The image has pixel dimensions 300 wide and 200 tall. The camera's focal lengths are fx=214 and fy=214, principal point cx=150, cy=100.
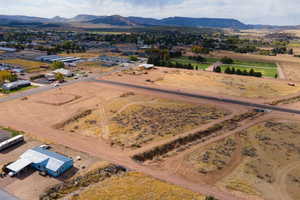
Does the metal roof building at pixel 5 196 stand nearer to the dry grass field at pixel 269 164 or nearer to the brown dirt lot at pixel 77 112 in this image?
the brown dirt lot at pixel 77 112

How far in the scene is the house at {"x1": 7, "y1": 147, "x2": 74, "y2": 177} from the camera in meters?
34.2

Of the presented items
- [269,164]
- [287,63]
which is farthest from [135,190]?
[287,63]

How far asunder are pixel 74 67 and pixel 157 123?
244 ft

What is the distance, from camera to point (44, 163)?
1378 inches

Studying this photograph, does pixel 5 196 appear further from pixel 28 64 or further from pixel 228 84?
pixel 28 64

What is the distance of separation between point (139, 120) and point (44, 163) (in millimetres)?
24330

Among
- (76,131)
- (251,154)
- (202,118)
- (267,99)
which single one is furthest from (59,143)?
(267,99)

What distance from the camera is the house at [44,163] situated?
1345 inches

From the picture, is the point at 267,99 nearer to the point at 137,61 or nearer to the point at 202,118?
the point at 202,118

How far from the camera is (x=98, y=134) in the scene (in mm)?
47188

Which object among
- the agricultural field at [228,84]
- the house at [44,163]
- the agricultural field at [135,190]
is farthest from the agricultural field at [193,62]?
the house at [44,163]

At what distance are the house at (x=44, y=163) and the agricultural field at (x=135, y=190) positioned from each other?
21.0 ft

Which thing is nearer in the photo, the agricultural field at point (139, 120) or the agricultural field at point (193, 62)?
the agricultural field at point (139, 120)

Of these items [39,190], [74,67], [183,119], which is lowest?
[39,190]
